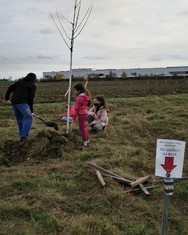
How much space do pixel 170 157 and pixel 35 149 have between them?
424cm

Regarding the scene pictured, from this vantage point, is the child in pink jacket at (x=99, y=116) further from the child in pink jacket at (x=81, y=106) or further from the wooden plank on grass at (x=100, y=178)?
the wooden plank on grass at (x=100, y=178)

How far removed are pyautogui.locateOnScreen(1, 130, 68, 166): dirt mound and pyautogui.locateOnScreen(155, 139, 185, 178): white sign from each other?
12.8 feet

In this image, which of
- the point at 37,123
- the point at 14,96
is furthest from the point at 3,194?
the point at 37,123

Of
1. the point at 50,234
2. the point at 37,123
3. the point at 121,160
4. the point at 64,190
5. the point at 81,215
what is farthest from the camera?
the point at 37,123

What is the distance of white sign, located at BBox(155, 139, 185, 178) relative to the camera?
11.5ft

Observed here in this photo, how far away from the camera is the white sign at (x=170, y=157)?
3492 millimetres

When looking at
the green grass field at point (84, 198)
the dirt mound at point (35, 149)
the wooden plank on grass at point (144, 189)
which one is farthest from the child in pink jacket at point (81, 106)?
the wooden plank on grass at point (144, 189)

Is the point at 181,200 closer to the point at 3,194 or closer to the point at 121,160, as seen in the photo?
the point at 121,160

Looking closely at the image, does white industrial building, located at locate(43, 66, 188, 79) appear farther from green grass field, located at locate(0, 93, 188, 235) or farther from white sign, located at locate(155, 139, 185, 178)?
white sign, located at locate(155, 139, 185, 178)

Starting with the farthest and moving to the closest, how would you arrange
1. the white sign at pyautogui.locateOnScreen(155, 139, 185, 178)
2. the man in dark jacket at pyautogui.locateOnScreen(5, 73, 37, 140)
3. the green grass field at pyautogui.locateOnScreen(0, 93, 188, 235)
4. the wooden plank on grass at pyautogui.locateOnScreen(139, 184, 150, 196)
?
the man in dark jacket at pyautogui.locateOnScreen(5, 73, 37, 140)
the wooden plank on grass at pyautogui.locateOnScreen(139, 184, 150, 196)
the green grass field at pyautogui.locateOnScreen(0, 93, 188, 235)
the white sign at pyautogui.locateOnScreen(155, 139, 185, 178)

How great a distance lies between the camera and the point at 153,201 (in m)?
5.15

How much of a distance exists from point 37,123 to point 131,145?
4023mm

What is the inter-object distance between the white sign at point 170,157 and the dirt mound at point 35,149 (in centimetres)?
391

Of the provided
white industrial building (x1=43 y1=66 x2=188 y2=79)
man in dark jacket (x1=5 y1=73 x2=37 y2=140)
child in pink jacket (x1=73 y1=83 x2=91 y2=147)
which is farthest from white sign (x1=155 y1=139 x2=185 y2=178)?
white industrial building (x1=43 y1=66 x2=188 y2=79)
